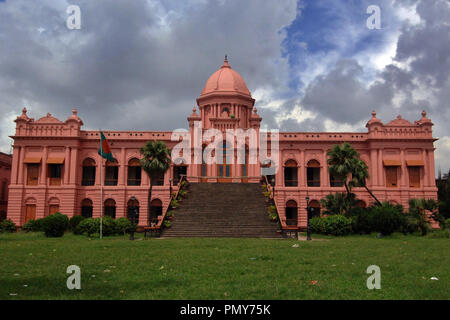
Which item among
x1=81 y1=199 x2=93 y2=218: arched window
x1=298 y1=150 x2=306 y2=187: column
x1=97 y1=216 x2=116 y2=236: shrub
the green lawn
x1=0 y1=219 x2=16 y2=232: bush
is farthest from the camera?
x1=81 y1=199 x2=93 y2=218: arched window

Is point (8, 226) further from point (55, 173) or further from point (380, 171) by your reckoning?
point (380, 171)

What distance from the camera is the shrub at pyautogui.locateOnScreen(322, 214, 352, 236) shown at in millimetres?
27891

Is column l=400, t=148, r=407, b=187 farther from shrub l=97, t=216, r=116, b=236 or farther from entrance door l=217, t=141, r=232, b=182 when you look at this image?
shrub l=97, t=216, r=116, b=236

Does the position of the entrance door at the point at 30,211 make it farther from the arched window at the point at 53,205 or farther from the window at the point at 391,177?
the window at the point at 391,177

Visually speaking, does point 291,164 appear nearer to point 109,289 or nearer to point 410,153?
point 410,153

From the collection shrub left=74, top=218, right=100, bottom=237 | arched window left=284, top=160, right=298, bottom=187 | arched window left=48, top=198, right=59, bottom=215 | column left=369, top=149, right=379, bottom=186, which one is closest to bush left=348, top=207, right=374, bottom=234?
column left=369, top=149, right=379, bottom=186

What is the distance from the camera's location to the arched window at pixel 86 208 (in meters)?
40.0

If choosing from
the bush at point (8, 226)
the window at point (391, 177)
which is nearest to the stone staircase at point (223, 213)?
the window at point (391, 177)

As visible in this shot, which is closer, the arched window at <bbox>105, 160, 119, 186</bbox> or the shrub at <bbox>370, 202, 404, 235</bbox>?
the shrub at <bbox>370, 202, 404, 235</bbox>

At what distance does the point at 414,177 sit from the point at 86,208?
1289 inches

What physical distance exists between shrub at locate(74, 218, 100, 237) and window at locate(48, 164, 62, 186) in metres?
14.6

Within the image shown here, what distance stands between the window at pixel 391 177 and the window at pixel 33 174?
113ft

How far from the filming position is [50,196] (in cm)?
3897
